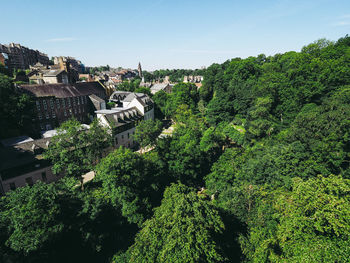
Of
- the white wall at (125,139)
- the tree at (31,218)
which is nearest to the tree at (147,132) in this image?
the white wall at (125,139)

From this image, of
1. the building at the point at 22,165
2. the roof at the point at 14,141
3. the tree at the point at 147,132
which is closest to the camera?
the building at the point at 22,165

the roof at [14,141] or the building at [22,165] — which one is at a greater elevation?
the roof at [14,141]

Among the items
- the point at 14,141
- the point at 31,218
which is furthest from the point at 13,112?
the point at 31,218

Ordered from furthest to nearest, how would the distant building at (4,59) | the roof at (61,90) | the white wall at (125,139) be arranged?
1. the distant building at (4,59)
2. the white wall at (125,139)
3. the roof at (61,90)

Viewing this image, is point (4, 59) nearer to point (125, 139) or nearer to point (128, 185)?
point (125, 139)

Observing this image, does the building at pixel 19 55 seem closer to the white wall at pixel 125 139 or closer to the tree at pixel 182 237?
the white wall at pixel 125 139

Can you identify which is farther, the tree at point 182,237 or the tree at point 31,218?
the tree at point 31,218
